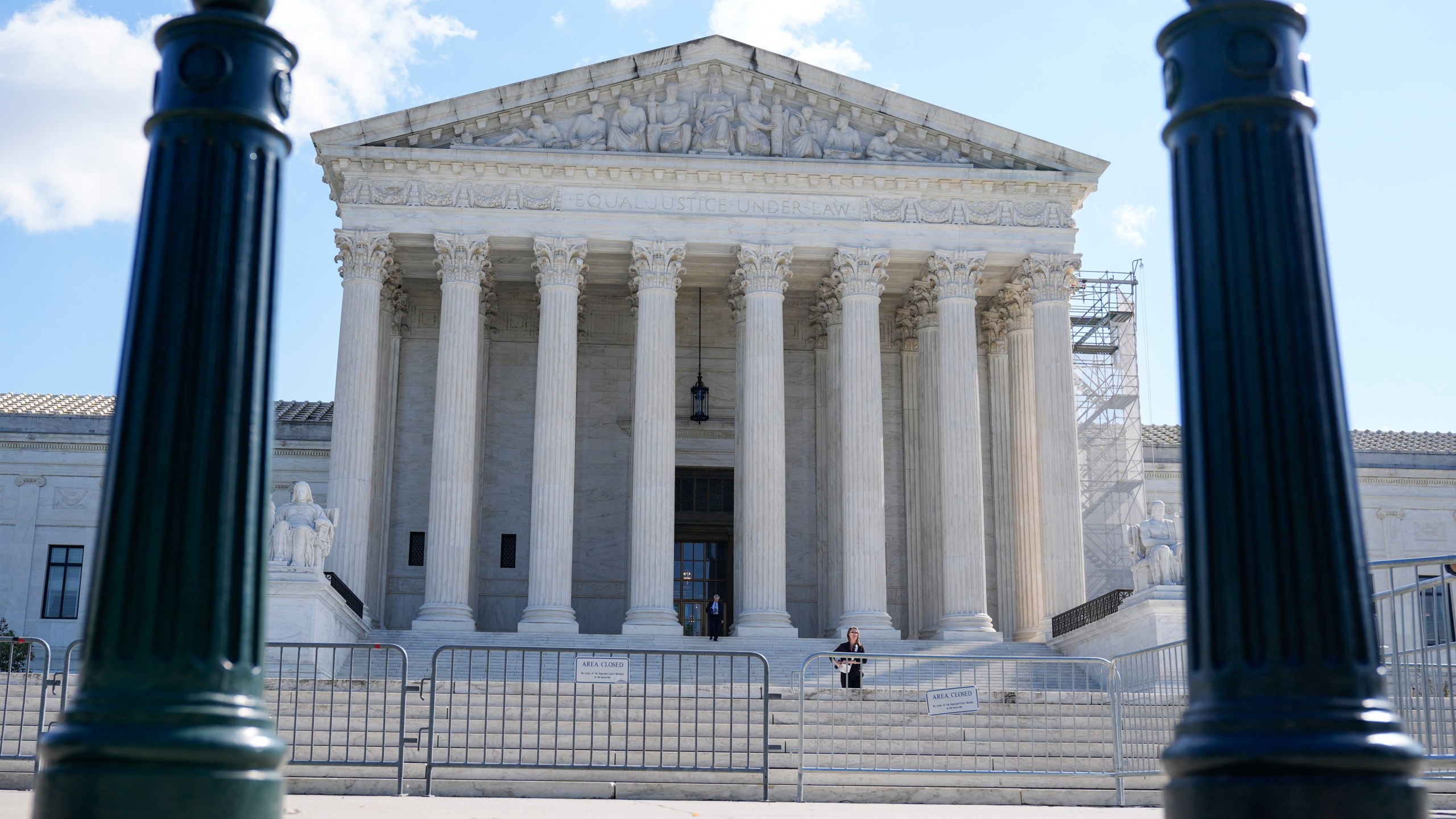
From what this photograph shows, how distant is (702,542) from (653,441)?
300 inches

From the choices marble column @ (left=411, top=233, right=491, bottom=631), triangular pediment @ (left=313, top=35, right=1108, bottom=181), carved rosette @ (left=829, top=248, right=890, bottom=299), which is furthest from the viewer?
carved rosette @ (left=829, top=248, right=890, bottom=299)

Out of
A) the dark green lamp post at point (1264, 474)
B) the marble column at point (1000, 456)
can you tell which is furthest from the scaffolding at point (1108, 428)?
the dark green lamp post at point (1264, 474)

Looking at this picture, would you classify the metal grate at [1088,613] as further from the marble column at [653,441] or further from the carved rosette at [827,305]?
the carved rosette at [827,305]

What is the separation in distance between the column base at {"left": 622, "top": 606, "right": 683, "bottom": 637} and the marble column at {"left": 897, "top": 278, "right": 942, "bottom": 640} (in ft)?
24.7

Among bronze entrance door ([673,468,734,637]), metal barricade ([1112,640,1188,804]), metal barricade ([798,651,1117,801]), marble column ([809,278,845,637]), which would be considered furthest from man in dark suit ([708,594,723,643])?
metal barricade ([1112,640,1188,804])

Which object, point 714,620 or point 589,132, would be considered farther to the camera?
point 714,620

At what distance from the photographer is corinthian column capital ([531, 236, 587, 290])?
36.0m

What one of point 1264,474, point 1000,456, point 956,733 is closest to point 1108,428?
point 1000,456

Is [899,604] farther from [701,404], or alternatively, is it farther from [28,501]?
[28,501]

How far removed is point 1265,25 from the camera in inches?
208

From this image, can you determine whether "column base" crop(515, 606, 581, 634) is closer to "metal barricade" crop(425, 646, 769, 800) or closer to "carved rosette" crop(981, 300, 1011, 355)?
"metal barricade" crop(425, 646, 769, 800)

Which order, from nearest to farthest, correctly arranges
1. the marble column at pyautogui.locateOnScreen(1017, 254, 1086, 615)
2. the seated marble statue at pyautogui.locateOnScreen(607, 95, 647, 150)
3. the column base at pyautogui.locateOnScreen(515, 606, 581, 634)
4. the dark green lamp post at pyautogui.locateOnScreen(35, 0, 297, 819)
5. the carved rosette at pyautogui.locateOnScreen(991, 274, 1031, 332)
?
the dark green lamp post at pyautogui.locateOnScreen(35, 0, 297, 819), the column base at pyautogui.locateOnScreen(515, 606, 581, 634), the marble column at pyautogui.locateOnScreen(1017, 254, 1086, 615), the seated marble statue at pyautogui.locateOnScreen(607, 95, 647, 150), the carved rosette at pyautogui.locateOnScreen(991, 274, 1031, 332)

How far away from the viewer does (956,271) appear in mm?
36719

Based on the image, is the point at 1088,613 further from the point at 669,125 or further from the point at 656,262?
the point at 669,125
